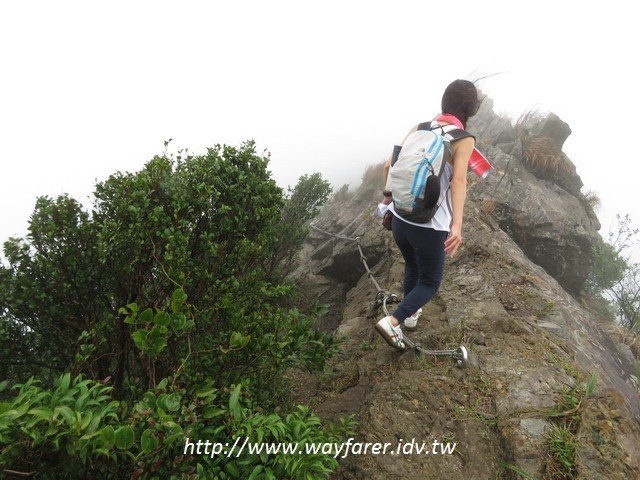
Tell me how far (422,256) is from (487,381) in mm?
1273

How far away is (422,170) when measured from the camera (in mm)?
2852

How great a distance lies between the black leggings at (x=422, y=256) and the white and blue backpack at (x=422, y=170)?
19cm

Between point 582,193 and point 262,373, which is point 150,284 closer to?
point 262,373

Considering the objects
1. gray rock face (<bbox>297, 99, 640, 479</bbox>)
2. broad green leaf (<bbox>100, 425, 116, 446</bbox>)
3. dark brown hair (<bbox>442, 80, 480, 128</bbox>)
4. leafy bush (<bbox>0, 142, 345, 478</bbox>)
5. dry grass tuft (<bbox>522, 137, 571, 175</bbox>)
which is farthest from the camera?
dry grass tuft (<bbox>522, 137, 571, 175</bbox>)

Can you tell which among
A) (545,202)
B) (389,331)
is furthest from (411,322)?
(545,202)

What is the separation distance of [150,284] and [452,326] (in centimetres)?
312

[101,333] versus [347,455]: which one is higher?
[101,333]

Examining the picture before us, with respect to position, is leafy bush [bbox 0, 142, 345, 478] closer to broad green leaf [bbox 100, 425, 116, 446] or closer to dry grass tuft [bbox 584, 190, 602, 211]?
broad green leaf [bbox 100, 425, 116, 446]

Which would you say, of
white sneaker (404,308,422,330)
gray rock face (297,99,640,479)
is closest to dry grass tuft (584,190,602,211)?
gray rock face (297,99,640,479)

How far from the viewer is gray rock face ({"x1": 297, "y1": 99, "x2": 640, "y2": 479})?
274cm

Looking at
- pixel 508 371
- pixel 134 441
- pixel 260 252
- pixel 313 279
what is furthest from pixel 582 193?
pixel 134 441

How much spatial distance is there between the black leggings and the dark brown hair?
102cm

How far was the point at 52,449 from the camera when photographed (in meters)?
1.55

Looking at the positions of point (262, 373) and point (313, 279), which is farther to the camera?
point (313, 279)
